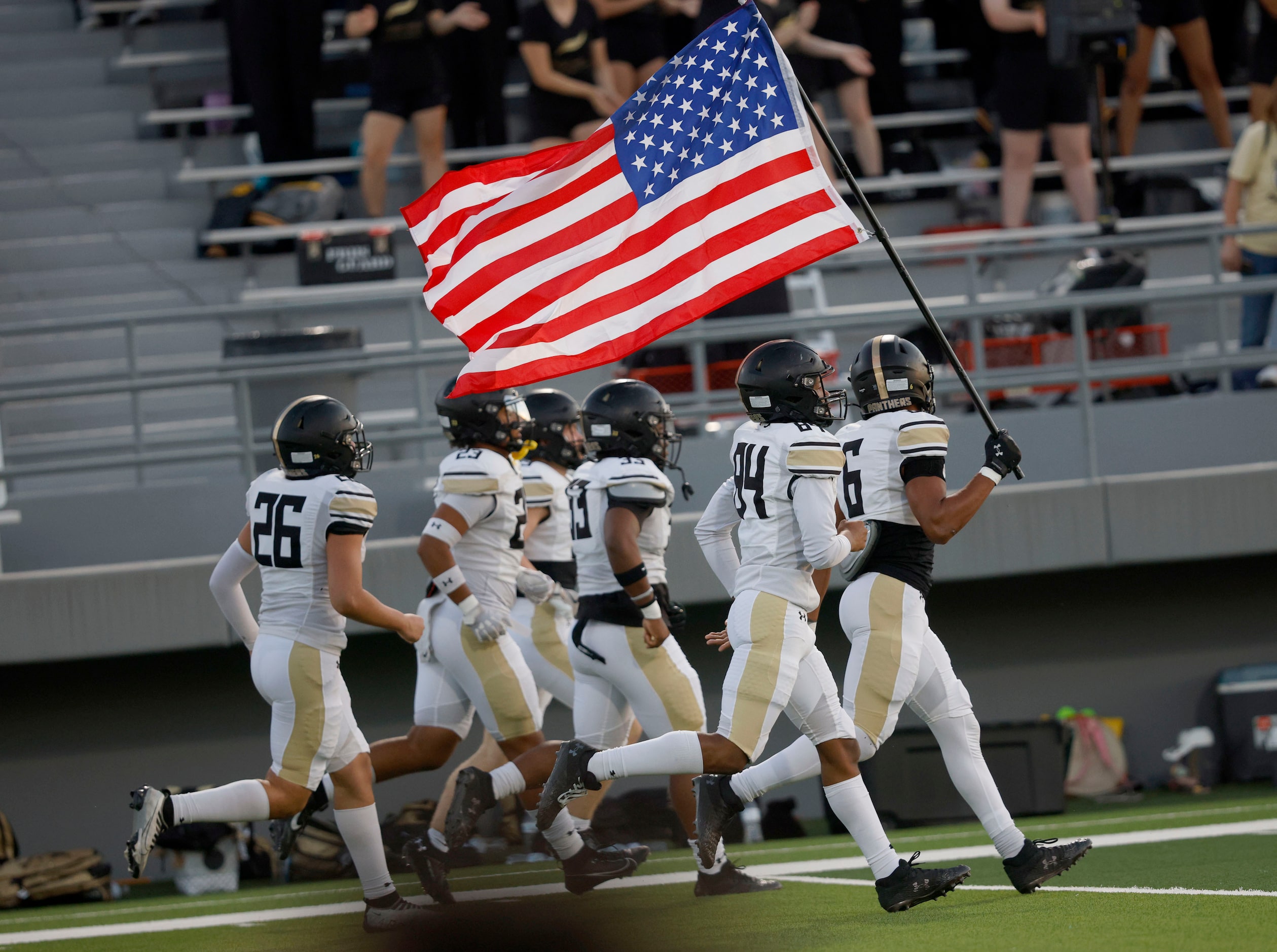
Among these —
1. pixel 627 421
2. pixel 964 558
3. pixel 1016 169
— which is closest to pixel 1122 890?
pixel 627 421

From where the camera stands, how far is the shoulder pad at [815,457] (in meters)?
5.68

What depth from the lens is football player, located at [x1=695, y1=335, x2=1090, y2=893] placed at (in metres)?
5.70

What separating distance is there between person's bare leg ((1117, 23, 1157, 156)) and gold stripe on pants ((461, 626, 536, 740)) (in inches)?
348

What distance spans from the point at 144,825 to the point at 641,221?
286 cm

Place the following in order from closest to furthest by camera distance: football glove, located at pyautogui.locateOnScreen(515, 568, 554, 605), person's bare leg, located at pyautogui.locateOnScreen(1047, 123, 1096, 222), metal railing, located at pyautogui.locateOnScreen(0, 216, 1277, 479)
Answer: football glove, located at pyautogui.locateOnScreen(515, 568, 554, 605), metal railing, located at pyautogui.locateOnScreen(0, 216, 1277, 479), person's bare leg, located at pyautogui.locateOnScreen(1047, 123, 1096, 222)

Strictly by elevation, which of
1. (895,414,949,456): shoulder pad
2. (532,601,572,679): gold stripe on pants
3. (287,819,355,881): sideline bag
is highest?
(895,414,949,456): shoulder pad

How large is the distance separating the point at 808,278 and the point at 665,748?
275 inches

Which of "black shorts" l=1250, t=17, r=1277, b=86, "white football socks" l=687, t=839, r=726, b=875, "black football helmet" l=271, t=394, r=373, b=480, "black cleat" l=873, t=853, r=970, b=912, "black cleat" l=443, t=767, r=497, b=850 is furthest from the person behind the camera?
"black shorts" l=1250, t=17, r=1277, b=86

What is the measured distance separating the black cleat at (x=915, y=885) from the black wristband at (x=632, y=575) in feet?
5.54

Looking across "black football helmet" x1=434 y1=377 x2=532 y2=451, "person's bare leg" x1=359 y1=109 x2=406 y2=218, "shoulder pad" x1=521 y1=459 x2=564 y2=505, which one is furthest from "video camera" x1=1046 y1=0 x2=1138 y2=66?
"black football helmet" x1=434 y1=377 x2=532 y2=451

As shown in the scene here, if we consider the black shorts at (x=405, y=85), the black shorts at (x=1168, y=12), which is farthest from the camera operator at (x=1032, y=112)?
the black shorts at (x=405, y=85)

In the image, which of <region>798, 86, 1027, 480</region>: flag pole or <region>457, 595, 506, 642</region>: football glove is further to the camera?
<region>457, 595, 506, 642</region>: football glove

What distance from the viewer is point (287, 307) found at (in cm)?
1000

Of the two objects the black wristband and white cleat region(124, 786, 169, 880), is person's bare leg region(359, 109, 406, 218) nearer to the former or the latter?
→ the black wristband
